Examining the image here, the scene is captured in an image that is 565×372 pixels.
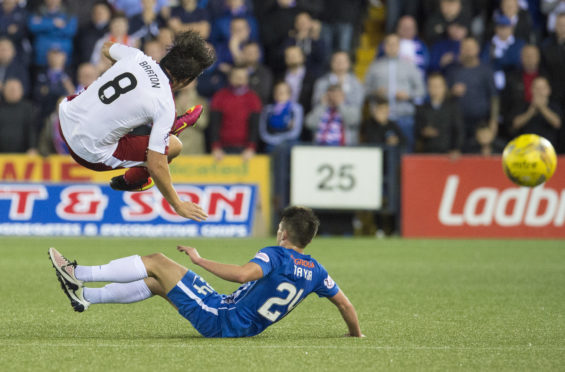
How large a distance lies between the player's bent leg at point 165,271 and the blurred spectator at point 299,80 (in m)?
9.38

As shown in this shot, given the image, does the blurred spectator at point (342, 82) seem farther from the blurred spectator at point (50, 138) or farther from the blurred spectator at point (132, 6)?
the blurred spectator at point (50, 138)

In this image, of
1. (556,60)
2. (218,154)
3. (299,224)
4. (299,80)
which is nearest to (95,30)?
(218,154)

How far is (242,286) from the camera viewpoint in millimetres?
6500

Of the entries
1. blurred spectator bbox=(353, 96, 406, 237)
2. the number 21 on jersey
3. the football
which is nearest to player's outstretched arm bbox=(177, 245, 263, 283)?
the number 21 on jersey

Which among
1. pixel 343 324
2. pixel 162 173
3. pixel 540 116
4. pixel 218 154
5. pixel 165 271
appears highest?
pixel 540 116

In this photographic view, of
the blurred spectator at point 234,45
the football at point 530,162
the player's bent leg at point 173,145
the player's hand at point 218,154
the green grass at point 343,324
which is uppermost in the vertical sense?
the blurred spectator at point 234,45

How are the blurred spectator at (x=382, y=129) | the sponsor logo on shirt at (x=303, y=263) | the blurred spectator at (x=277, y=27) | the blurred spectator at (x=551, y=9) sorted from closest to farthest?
the sponsor logo on shirt at (x=303, y=263)
the blurred spectator at (x=382, y=129)
the blurred spectator at (x=277, y=27)
the blurred spectator at (x=551, y=9)

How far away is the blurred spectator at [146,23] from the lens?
52.9 feet

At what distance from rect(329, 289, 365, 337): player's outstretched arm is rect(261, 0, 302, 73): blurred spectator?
10.3 metres

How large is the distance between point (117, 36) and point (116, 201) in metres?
2.70

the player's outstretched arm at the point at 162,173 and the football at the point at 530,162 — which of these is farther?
A: the football at the point at 530,162

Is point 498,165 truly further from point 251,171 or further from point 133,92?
point 133,92

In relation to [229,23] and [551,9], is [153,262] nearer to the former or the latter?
[229,23]

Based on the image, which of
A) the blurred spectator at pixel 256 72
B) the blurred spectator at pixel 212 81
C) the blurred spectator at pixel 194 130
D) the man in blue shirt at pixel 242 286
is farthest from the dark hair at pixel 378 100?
the man in blue shirt at pixel 242 286
